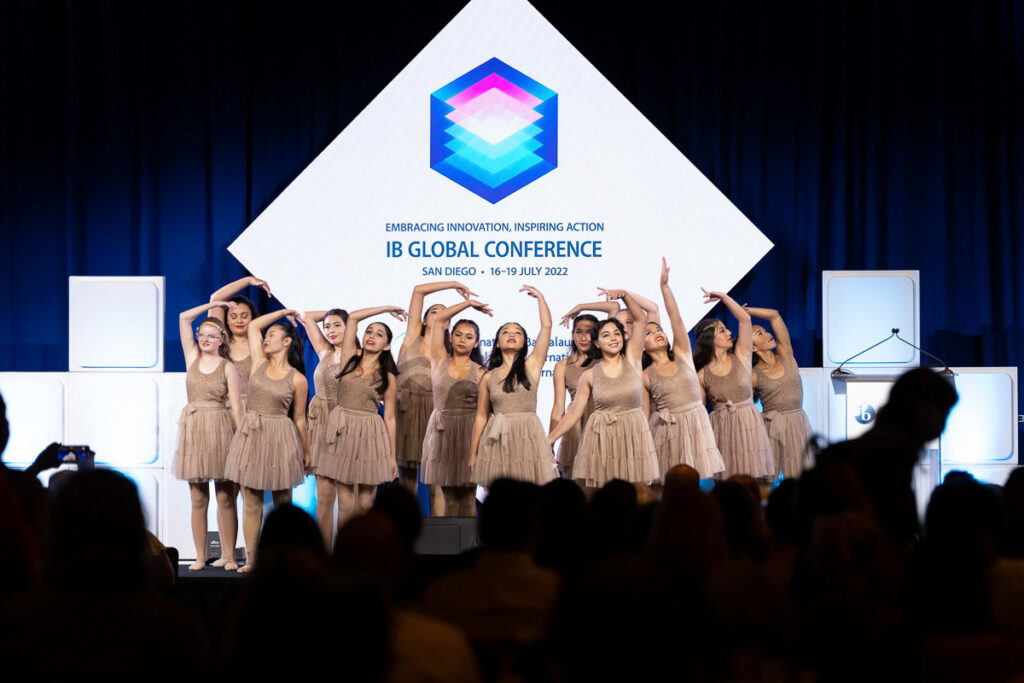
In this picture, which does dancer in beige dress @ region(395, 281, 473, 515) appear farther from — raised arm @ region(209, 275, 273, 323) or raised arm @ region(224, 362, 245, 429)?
raised arm @ region(209, 275, 273, 323)

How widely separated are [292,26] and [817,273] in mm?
4519

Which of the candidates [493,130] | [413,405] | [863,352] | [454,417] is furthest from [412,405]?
[863,352]

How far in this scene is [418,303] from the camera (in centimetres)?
716

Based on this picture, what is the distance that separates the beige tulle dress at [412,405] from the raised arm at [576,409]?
911 millimetres

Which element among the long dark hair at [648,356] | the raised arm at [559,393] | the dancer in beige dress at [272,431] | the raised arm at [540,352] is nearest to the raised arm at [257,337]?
the dancer in beige dress at [272,431]

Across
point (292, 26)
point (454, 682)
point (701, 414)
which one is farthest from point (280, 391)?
point (454, 682)

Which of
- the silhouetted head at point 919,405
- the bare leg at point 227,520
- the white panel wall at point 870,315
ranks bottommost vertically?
the bare leg at point 227,520

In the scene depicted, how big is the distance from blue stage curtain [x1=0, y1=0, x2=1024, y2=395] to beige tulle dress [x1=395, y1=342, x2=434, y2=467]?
2.32 meters

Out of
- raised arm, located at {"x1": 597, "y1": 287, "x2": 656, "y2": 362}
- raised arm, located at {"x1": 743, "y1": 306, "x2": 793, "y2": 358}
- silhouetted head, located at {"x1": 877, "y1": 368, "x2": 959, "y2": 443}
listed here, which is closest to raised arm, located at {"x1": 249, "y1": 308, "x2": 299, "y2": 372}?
raised arm, located at {"x1": 597, "y1": 287, "x2": 656, "y2": 362}

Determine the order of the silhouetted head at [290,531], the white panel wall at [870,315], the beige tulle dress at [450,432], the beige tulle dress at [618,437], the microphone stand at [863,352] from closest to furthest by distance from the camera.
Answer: the silhouetted head at [290,531]
the beige tulle dress at [618,437]
the beige tulle dress at [450,432]
the microphone stand at [863,352]
the white panel wall at [870,315]

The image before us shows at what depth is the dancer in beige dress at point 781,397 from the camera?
6.98 metres

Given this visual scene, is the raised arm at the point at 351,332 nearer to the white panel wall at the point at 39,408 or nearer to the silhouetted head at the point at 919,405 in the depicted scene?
the white panel wall at the point at 39,408

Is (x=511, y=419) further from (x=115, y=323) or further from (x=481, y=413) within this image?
(x=115, y=323)

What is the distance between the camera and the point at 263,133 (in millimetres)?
8586
